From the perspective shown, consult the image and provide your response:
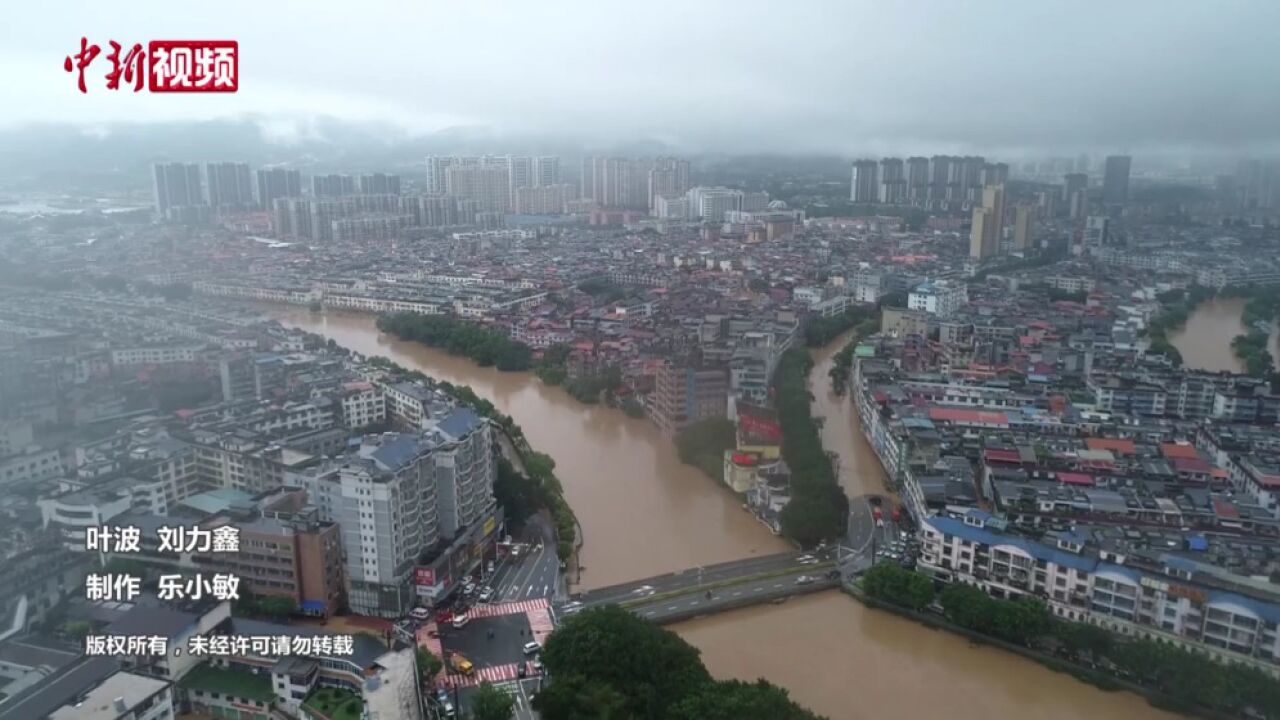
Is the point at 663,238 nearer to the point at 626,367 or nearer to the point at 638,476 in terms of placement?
the point at 626,367

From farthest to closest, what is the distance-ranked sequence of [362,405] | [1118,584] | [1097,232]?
[1097,232] → [362,405] → [1118,584]

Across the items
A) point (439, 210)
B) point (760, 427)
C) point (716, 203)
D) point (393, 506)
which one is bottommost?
point (760, 427)

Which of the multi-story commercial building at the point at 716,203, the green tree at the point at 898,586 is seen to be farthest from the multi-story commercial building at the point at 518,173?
the green tree at the point at 898,586

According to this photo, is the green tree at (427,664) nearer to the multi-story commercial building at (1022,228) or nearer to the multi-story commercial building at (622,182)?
the multi-story commercial building at (1022,228)

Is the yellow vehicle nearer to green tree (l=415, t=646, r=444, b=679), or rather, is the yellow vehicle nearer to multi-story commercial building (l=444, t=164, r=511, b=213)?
green tree (l=415, t=646, r=444, b=679)

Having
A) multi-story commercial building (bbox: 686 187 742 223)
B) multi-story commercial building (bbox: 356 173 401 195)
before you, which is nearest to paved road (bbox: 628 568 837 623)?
multi-story commercial building (bbox: 356 173 401 195)

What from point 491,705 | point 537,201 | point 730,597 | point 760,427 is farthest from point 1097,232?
point 491,705

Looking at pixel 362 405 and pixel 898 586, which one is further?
pixel 362 405

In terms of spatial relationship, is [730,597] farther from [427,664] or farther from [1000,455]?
[1000,455]
